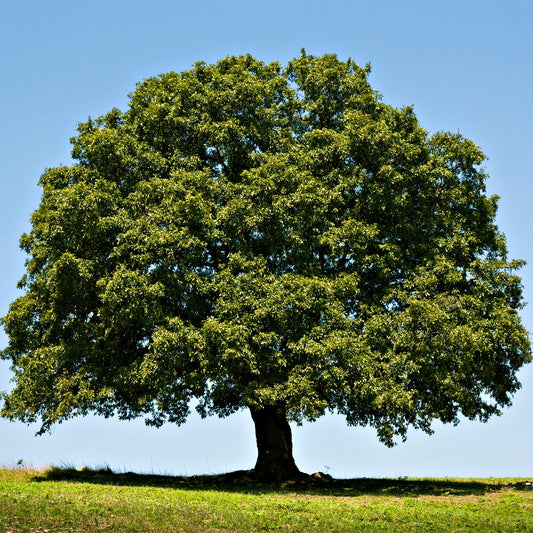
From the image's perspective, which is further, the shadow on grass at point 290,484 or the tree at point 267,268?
the shadow on grass at point 290,484

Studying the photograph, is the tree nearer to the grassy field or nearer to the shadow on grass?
the shadow on grass

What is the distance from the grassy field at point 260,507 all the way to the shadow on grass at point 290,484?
0.06 m

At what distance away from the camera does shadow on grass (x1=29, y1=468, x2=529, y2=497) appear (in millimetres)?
25750

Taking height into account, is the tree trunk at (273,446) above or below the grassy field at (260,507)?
above

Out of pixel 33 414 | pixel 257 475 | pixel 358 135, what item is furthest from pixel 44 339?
pixel 358 135

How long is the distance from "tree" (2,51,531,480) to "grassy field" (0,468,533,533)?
2.94m

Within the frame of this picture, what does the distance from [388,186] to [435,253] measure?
363 cm

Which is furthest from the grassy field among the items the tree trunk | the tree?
the tree

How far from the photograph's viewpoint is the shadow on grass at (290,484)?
25.8m

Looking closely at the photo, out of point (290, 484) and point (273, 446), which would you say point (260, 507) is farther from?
point (273, 446)

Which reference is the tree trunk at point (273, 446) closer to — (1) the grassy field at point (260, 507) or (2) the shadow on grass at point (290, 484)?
(2) the shadow on grass at point (290, 484)

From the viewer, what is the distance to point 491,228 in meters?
30.2

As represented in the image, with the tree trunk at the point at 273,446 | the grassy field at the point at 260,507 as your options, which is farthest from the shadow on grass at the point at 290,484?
the tree trunk at the point at 273,446

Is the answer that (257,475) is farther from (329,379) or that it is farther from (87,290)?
(87,290)
